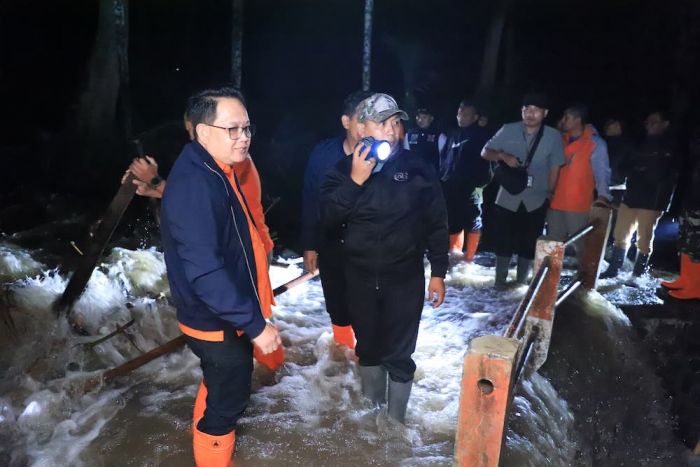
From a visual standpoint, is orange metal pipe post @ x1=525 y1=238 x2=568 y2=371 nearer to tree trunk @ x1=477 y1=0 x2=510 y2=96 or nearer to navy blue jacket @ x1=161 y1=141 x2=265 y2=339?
navy blue jacket @ x1=161 y1=141 x2=265 y2=339

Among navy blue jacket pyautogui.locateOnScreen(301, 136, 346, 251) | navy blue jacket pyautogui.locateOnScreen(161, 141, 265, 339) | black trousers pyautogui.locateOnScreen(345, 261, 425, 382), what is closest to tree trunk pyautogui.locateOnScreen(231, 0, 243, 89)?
navy blue jacket pyautogui.locateOnScreen(301, 136, 346, 251)

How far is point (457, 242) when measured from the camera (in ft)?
25.4

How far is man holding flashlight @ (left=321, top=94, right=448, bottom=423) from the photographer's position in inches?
115

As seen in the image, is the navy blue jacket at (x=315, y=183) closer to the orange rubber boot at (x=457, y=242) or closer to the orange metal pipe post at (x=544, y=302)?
the orange metal pipe post at (x=544, y=302)

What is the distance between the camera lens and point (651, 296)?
6.22 meters

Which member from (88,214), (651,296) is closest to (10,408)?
(651,296)

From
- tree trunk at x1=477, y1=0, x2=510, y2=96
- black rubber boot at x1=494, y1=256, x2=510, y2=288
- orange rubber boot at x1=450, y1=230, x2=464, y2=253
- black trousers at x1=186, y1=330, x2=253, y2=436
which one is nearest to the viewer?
black trousers at x1=186, y1=330, x2=253, y2=436

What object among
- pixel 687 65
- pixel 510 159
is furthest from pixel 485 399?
pixel 687 65

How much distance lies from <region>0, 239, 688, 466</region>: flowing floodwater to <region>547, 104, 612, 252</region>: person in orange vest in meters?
1.16

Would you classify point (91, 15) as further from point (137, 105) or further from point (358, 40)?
point (358, 40)

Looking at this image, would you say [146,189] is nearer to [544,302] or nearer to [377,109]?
[377,109]

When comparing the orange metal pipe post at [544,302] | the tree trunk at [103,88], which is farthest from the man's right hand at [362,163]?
the tree trunk at [103,88]

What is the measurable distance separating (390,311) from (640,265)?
5543 mm

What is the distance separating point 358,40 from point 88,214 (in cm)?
1461
